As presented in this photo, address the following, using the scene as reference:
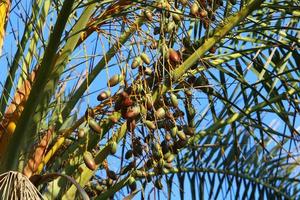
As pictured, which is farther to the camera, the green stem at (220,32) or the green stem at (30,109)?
the green stem at (220,32)

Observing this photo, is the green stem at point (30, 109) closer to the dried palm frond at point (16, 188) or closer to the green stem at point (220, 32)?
the dried palm frond at point (16, 188)

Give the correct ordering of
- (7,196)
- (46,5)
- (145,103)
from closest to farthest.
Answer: (7,196)
(145,103)
(46,5)

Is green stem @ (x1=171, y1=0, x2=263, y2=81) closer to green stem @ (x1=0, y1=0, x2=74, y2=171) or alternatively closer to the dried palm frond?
green stem @ (x1=0, y1=0, x2=74, y2=171)

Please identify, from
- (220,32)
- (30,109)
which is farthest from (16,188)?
(220,32)

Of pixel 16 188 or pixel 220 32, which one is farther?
pixel 220 32

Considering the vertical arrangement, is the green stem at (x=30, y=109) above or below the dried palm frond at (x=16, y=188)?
above

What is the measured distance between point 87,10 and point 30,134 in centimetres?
32

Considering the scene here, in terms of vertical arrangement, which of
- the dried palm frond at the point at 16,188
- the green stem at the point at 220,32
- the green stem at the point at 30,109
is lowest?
the dried palm frond at the point at 16,188

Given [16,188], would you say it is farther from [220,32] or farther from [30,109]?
[220,32]

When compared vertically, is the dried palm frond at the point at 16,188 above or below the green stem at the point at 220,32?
below

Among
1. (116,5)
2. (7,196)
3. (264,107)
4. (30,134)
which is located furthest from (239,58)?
(7,196)

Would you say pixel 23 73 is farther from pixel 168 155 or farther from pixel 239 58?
pixel 239 58

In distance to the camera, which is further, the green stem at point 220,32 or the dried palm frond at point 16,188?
the green stem at point 220,32

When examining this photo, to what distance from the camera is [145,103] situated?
167 centimetres
